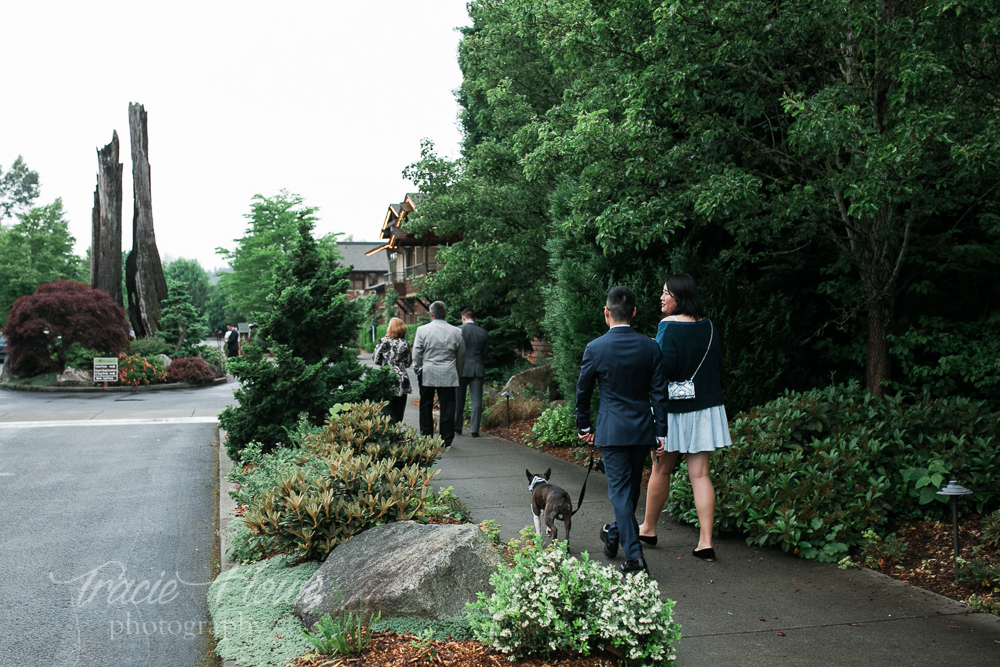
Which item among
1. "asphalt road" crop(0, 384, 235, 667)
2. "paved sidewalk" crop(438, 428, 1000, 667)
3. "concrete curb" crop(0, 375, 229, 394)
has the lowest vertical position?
"asphalt road" crop(0, 384, 235, 667)

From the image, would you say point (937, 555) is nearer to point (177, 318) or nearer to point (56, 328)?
point (56, 328)

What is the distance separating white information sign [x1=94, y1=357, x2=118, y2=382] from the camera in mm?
22828

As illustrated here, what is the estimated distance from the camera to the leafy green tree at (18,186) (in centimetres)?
7375

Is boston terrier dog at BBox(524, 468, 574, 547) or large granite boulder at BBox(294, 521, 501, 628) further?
boston terrier dog at BBox(524, 468, 574, 547)

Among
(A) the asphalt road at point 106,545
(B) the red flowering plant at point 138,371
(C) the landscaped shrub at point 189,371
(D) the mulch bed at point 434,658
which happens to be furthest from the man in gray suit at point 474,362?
(C) the landscaped shrub at point 189,371

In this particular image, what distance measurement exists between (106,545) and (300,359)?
2952 millimetres

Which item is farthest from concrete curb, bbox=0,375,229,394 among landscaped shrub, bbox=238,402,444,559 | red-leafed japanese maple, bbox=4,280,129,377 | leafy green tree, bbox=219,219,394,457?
landscaped shrub, bbox=238,402,444,559

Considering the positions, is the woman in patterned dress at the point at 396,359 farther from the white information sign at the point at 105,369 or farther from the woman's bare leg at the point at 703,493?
the white information sign at the point at 105,369

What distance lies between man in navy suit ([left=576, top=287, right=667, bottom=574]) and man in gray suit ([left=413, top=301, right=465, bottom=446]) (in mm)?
5012

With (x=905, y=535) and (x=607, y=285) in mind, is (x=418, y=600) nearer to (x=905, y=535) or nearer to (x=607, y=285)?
(x=905, y=535)

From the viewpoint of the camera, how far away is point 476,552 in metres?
4.13

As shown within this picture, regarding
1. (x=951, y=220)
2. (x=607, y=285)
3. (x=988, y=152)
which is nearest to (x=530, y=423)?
(x=607, y=285)

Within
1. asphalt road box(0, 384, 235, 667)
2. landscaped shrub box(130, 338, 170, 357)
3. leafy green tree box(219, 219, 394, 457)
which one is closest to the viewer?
asphalt road box(0, 384, 235, 667)

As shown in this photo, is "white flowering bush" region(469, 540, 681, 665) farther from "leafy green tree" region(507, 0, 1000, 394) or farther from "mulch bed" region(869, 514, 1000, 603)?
Answer: "leafy green tree" region(507, 0, 1000, 394)
